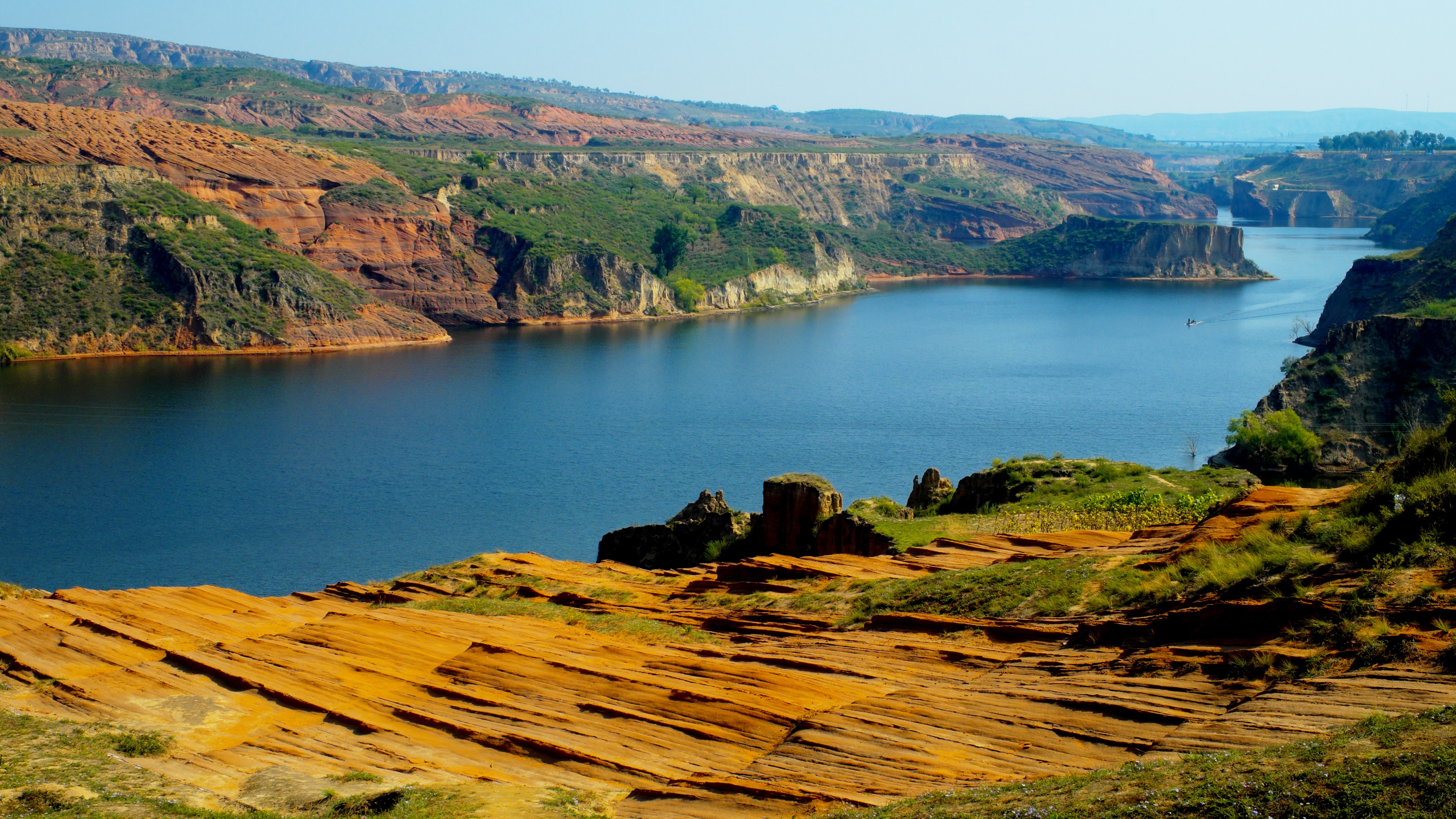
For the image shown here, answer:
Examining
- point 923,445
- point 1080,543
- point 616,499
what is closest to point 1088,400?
point 923,445

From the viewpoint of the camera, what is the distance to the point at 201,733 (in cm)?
1984

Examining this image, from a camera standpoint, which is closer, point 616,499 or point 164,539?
point 164,539

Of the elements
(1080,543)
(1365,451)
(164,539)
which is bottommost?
A: (164,539)

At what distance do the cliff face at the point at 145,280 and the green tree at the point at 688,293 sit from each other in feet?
131

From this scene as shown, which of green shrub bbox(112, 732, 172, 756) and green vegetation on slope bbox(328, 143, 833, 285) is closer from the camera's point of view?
green shrub bbox(112, 732, 172, 756)

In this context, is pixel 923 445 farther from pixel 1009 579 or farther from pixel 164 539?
pixel 1009 579

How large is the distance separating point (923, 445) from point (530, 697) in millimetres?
58137

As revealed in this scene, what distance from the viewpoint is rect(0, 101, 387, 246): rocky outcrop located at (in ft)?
414

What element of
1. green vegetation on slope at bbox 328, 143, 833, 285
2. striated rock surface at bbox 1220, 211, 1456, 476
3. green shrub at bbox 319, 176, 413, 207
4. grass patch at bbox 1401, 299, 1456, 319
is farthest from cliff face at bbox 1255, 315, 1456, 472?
green shrub at bbox 319, 176, 413, 207

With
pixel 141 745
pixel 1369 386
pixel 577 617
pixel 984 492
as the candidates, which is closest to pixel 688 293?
→ pixel 1369 386

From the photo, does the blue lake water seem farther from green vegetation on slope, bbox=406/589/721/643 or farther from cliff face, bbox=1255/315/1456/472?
green vegetation on slope, bbox=406/589/721/643

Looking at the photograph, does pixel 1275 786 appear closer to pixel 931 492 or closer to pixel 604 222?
pixel 931 492

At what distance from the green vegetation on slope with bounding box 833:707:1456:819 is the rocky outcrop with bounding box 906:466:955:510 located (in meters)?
26.1

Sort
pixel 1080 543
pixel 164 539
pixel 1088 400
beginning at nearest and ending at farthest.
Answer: pixel 1080 543
pixel 164 539
pixel 1088 400
